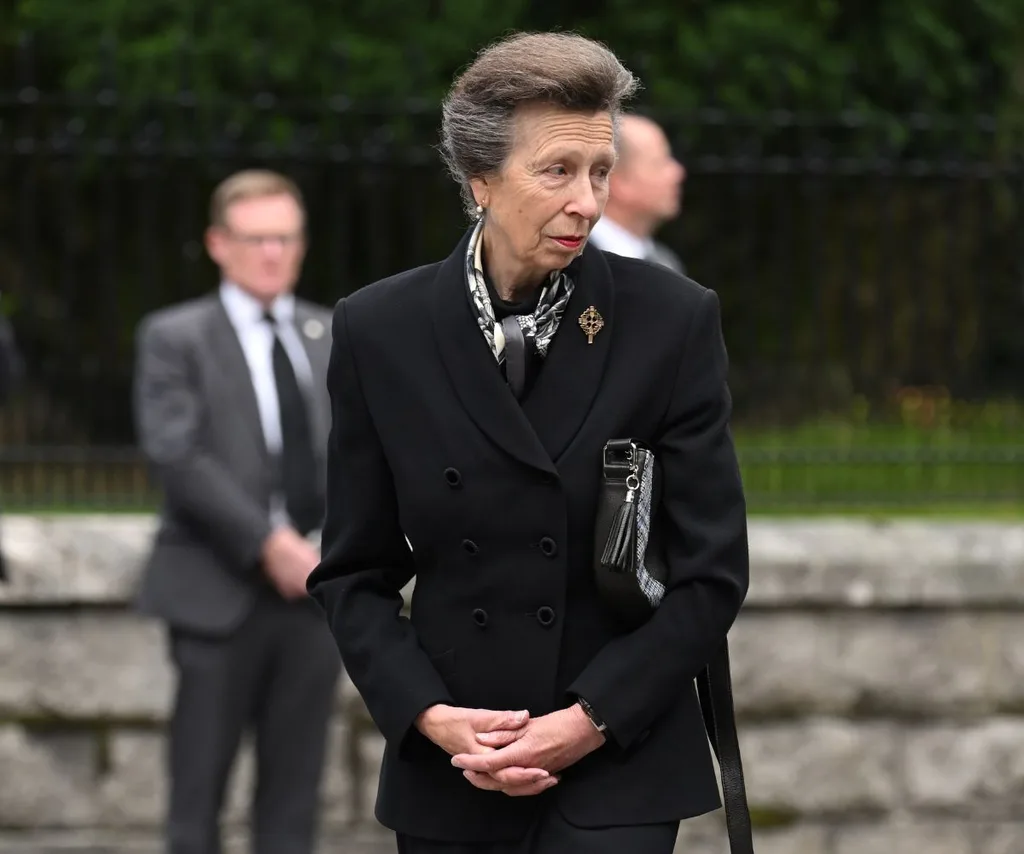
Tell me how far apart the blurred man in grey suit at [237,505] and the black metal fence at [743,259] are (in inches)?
44.6

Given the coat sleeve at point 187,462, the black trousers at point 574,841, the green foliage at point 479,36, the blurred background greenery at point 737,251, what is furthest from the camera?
the green foliage at point 479,36

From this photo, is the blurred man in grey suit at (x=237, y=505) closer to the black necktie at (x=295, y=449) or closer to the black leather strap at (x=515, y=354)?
the black necktie at (x=295, y=449)

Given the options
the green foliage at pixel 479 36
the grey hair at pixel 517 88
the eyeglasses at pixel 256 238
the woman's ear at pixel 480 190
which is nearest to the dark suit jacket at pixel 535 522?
the woman's ear at pixel 480 190

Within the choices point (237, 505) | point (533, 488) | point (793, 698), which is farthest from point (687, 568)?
point (793, 698)

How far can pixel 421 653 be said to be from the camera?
10.5 feet

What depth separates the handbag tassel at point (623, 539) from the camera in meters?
3.03

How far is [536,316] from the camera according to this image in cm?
317

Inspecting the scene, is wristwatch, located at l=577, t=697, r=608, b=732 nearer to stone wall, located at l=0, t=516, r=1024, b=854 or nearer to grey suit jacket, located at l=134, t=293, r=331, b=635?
grey suit jacket, located at l=134, t=293, r=331, b=635

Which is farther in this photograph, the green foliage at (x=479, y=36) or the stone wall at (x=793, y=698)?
the green foliage at (x=479, y=36)

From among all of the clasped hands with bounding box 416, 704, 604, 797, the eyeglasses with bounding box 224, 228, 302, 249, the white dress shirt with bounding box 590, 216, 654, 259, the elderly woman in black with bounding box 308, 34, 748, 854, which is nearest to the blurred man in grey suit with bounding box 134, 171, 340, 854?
the eyeglasses with bounding box 224, 228, 302, 249

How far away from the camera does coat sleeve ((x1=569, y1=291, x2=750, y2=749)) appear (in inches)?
Answer: 121

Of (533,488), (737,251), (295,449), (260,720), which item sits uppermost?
(533,488)

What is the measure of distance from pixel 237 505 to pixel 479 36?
7581 millimetres

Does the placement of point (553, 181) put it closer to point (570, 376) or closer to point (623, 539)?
point (570, 376)
